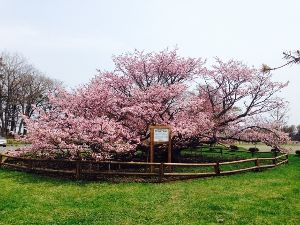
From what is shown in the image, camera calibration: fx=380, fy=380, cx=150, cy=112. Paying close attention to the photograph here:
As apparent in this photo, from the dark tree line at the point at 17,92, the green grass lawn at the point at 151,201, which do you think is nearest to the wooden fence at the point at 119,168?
the green grass lawn at the point at 151,201

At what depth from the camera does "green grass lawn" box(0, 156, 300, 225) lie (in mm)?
11328

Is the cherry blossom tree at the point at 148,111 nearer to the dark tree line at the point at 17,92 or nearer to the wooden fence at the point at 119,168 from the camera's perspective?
the wooden fence at the point at 119,168

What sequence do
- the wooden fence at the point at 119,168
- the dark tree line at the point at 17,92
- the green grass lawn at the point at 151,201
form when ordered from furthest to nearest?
the dark tree line at the point at 17,92, the wooden fence at the point at 119,168, the green grass lawn at the point at 151,201

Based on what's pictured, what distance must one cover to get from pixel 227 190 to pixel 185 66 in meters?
13.0

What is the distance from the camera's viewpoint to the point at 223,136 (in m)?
29.5

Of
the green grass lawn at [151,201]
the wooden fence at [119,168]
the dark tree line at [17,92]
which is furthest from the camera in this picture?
the dark tree line at [17,92]

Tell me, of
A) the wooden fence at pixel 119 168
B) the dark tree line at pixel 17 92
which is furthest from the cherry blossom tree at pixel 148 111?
the dark tree line at pixel 17 92

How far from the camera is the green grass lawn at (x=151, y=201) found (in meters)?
11.3

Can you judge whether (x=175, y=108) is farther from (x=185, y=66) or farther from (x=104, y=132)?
(x=104, y=132)

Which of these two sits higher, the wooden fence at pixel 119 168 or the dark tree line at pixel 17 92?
the dark tree line at pixel 17 92

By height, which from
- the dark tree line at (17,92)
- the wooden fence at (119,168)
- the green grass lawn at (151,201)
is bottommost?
the green grass lawn at (151,201)

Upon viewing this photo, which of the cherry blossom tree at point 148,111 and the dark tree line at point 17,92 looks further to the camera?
the dark tree line at point 17,92

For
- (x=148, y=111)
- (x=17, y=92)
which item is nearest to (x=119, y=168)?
(x=148, y=111)

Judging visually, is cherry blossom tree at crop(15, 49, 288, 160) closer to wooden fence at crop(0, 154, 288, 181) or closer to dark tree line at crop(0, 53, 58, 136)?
wooden fence at crop(0, 154, 288, 181)
